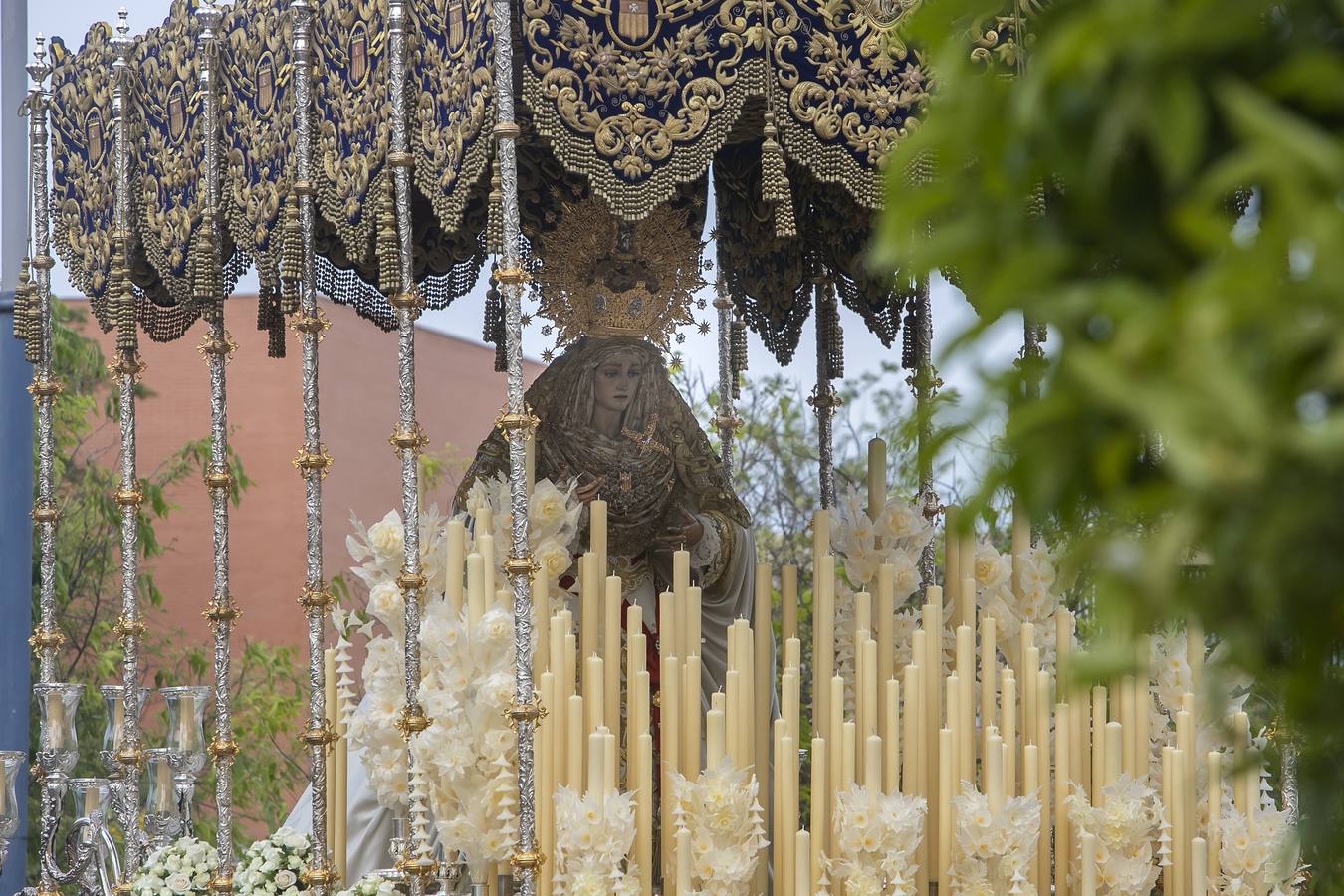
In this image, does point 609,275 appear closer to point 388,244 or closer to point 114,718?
point 388,244

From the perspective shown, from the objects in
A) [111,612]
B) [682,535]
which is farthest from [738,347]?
[111,612]

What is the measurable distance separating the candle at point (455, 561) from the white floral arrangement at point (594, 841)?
1.45 feet

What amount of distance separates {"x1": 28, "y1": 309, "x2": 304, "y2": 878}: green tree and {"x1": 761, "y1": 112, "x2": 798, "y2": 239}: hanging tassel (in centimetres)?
489

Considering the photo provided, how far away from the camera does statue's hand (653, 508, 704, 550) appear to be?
157 inches

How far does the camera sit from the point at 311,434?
3.38m

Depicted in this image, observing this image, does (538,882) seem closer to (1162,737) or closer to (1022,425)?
(1162,737)

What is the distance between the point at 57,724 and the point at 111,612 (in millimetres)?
3911

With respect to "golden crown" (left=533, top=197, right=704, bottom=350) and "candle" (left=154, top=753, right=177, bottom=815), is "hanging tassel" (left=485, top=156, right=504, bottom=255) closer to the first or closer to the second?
"golden crown" (left=533, top=197, right=704, bottom=350)

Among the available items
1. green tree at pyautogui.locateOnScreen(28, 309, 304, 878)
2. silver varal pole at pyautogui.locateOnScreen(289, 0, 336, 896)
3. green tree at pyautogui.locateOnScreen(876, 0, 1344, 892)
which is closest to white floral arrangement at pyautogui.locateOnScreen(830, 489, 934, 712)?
silver varal pole at pyautogui.locateOnScreen(289, 0, 336, 896)

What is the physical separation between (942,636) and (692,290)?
3.45 feet

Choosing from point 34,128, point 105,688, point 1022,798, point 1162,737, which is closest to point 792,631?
point 1022,798

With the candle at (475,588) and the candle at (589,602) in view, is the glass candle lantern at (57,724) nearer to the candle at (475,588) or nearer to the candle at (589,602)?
the candle at (475,588)

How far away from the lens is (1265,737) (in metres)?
3.39

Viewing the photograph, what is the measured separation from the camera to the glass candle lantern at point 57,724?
3953 mm
